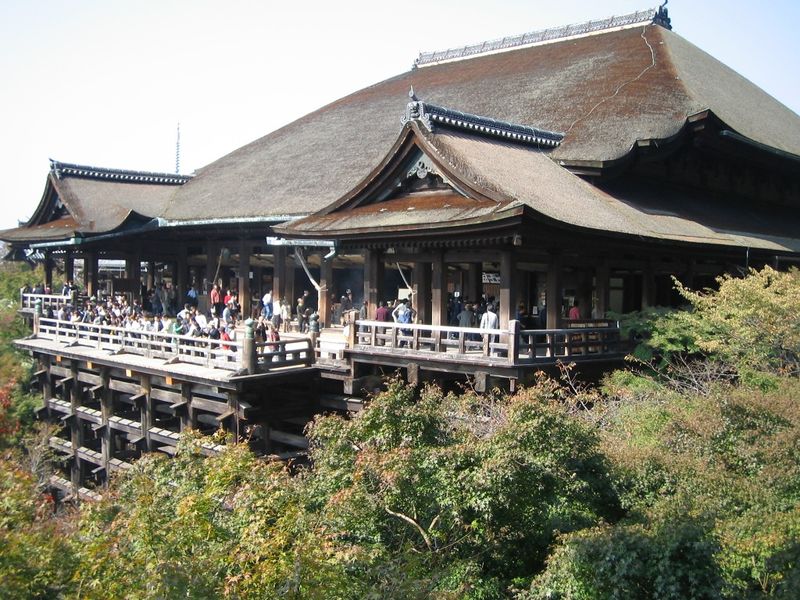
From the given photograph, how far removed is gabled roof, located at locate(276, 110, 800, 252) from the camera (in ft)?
51.6

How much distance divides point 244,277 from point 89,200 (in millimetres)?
8796

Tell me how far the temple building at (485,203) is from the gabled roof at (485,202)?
64 millimetres

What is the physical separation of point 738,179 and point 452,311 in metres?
12.4

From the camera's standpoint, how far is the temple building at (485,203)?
54.4 feet

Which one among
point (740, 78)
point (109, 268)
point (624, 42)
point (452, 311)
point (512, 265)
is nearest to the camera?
point (512, 265)

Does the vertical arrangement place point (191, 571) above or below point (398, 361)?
below

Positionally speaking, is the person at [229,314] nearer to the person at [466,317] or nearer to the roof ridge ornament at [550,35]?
the person at [466,317]

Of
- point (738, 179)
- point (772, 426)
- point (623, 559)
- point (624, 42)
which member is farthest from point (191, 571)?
point (624, 42)

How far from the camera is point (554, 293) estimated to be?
16.7 meters

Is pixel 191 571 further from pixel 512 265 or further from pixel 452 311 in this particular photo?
pixel 452 311

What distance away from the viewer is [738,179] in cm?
2589

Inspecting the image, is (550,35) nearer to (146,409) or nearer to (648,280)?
(648,280)

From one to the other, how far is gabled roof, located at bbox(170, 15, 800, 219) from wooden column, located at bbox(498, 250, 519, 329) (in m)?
5.51

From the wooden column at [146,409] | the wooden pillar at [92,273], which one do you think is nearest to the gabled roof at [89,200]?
the wooden pillar at [92,273]
